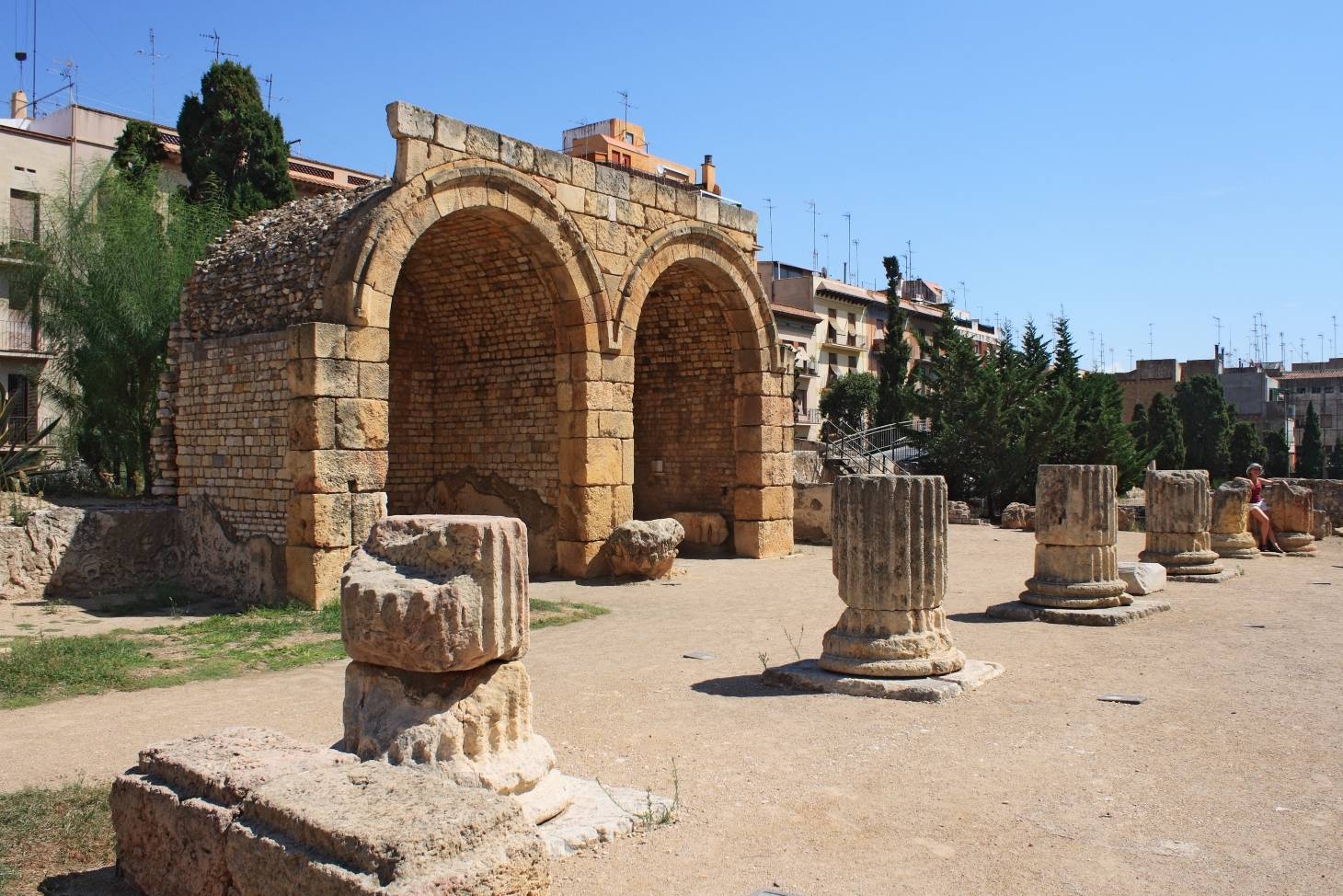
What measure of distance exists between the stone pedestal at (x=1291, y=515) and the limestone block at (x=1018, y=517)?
15.1 feet

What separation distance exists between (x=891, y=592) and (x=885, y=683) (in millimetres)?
613

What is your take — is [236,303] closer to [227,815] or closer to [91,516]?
[91,516]

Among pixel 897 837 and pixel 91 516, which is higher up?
pixel 91 516

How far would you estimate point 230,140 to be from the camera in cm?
1927

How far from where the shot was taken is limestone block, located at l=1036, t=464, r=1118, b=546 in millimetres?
9852

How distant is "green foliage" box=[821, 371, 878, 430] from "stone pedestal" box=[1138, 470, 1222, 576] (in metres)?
27.4

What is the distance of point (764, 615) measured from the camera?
10258 millimetres

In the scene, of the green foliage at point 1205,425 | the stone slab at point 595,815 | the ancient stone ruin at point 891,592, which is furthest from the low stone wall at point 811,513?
the green foliage at point 1205,425

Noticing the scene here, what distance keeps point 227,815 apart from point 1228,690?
6.17 meters

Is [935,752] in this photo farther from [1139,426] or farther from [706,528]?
[1139,426]

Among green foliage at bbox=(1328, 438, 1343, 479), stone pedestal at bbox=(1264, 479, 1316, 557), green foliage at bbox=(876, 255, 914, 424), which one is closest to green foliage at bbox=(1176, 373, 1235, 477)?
green foliage at bbox=(1328, 438, 1343, 479)

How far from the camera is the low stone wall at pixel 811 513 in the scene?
17.6m

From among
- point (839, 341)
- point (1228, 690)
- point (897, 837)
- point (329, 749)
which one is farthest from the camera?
point (839, 341)

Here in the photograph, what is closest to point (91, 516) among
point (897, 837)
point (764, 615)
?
point (764, 615)
